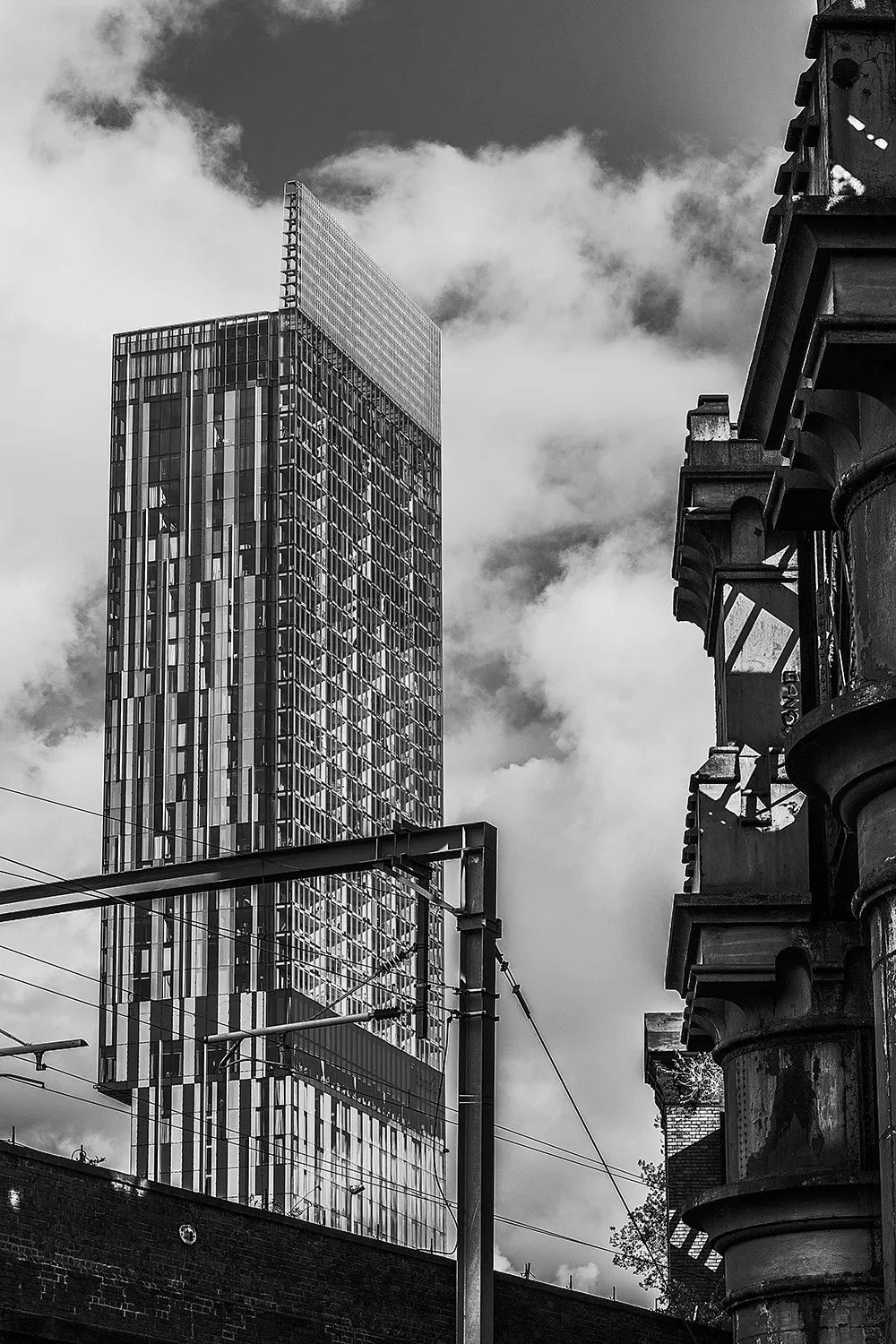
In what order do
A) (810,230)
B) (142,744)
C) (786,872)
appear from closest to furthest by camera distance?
(810,230) < (786,872) < (142,744)

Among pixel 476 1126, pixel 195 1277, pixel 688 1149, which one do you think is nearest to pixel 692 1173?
pixel 688 1149

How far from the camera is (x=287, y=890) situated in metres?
150

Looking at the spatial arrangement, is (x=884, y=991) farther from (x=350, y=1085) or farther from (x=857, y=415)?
(x=350, y=1085)

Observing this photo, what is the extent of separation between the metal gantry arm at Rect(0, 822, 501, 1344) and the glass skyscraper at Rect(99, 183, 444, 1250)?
11792cm

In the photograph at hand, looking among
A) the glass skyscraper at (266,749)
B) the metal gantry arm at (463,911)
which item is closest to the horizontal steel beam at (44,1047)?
the metal gantry arm at (463,911)

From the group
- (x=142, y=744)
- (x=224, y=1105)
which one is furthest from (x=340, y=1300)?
(x=142, y=744)

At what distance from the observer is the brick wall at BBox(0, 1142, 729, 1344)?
20.8m

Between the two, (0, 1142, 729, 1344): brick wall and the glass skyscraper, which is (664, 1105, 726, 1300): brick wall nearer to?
(0, 1142, 729, 1344): brick wall

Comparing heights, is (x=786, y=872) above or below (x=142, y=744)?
below

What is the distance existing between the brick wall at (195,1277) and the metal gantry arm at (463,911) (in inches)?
121

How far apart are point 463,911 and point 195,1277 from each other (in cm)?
513

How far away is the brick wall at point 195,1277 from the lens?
20.8 meters

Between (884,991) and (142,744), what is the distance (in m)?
151

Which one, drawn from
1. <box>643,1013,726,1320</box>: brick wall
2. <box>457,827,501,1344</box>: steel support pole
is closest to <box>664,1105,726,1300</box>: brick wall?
<box>643,1013,726,1320</box>: brick wall
